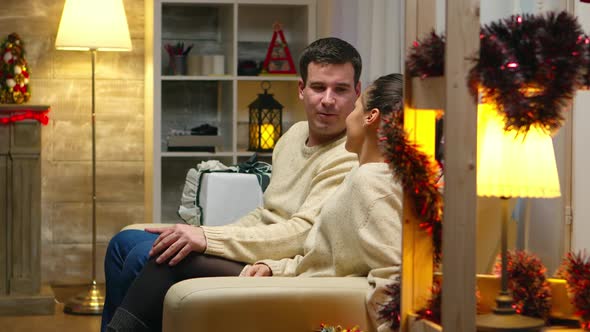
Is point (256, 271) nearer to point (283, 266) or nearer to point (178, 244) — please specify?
point (283, 266)

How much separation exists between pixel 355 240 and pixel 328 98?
0.70 meters

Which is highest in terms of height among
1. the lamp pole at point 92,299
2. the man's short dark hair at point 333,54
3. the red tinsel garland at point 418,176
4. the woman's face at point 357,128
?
the man's short dark hair at point 333,54

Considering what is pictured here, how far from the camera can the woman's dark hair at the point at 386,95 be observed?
2324mm

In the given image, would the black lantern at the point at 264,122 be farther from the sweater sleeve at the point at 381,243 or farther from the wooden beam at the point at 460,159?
the wooden beam at the point at 460,159

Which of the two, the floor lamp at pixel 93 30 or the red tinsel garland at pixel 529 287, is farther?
the floor lamp at pixel 93 30

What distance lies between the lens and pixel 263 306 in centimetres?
213

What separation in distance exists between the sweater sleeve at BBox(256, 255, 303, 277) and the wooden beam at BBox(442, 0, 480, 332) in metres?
0.87

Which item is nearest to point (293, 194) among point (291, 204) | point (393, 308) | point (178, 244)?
point (291, 204)

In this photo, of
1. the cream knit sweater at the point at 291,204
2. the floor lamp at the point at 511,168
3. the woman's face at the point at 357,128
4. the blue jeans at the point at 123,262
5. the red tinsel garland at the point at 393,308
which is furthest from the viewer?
the blue jeans at the point at 123,262

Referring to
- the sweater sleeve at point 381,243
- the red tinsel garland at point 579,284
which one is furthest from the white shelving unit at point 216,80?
the red tinsel garland at point 579,284

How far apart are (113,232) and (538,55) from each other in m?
4.14

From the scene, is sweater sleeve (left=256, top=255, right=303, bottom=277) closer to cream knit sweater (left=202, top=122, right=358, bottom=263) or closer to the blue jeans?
cream knit sweater (left=202, top=122, right=358, bottom=263)

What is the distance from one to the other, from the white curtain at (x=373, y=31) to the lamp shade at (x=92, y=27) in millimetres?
1073

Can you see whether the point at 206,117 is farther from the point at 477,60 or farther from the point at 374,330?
the point at 477,60
